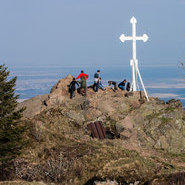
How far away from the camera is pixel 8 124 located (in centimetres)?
2088

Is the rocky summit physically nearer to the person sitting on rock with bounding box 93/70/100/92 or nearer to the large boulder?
the large boulder

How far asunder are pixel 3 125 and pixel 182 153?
15.5 metres

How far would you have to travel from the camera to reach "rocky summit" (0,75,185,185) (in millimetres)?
19500

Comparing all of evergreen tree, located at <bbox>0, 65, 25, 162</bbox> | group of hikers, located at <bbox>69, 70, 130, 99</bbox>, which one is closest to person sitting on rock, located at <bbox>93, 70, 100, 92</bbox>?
group of hikers, located at <bbox>69, 70, 130, 99</bbox>

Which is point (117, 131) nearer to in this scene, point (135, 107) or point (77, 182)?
point (135, 107)

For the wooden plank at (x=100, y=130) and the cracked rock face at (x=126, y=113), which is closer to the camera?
the wooden plank at (x=100, y=130)

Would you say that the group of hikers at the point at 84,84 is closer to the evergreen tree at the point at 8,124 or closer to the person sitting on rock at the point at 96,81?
the person sitting on rock at the point at 96,81

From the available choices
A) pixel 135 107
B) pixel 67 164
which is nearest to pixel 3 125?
pixel 67 164

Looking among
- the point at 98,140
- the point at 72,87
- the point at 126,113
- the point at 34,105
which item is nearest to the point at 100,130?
the point at 98,140

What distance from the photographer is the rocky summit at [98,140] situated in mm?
19500

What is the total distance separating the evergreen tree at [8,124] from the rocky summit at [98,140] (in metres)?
0.83

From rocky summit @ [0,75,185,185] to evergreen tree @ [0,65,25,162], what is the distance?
32.7 inches

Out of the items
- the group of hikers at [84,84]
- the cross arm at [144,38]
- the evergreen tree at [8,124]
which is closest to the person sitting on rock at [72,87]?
the group of hikers at [84,84]

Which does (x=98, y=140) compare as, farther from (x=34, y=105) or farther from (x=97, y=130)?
(x=34, y=105)
